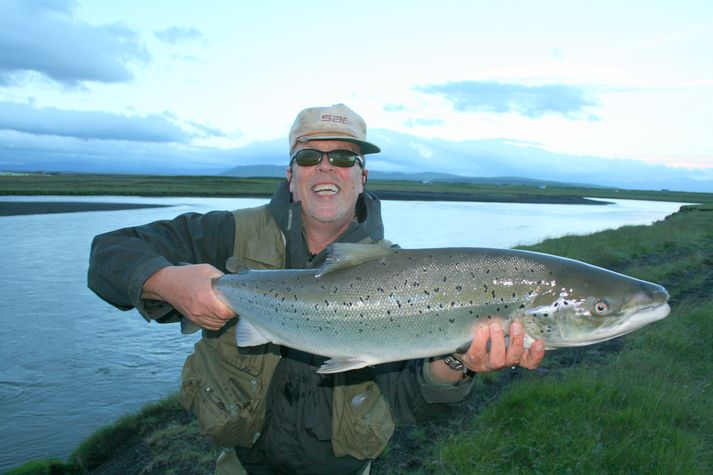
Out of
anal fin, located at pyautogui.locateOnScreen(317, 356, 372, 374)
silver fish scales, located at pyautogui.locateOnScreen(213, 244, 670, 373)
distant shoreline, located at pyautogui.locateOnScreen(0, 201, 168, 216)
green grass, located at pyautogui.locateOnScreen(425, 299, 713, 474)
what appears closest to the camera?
anal fin, located at pyautogui.locateOnScreen(317, 356, 372, 374)

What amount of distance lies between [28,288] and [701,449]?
518 inches

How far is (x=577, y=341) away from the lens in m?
3.05

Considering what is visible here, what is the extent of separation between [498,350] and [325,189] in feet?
4.95

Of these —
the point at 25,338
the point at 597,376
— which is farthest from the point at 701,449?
the point at 25,338

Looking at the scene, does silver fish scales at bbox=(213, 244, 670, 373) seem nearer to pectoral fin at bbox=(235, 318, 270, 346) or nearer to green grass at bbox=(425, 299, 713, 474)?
pectoral fin at bbox=(235, 318, 270, 346)

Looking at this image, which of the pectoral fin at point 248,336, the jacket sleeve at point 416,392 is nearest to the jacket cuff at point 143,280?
the pectoral fin at point 248,336

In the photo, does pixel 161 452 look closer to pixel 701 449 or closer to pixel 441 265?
pixel 441 265

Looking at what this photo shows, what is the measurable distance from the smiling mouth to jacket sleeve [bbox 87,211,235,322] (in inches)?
23.1

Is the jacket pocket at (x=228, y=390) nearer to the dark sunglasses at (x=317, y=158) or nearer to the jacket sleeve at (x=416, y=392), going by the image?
the jacket sleeve at (x=416, y=392)

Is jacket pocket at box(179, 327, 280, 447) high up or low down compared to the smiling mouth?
down

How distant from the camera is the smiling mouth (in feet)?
11.8

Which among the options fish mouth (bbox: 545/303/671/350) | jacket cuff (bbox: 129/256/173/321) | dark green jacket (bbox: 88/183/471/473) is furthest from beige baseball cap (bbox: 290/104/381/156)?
fish mouth (bbox: 545/303/671/350)

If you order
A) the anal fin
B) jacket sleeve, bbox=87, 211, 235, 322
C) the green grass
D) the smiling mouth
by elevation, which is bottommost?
the green grass

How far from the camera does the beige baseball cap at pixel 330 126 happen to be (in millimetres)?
3697
